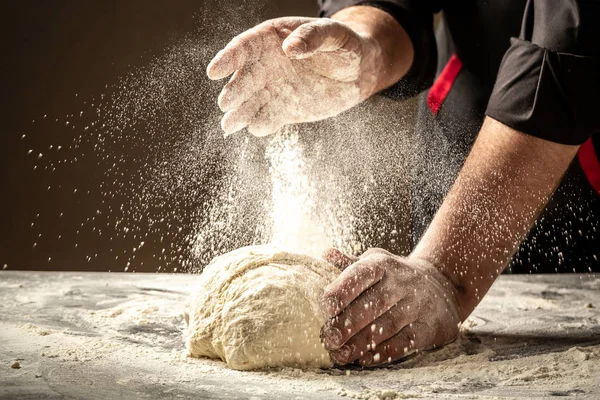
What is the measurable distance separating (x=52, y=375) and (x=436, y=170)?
1.70 metres

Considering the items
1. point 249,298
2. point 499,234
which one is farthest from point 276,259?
point 499,234

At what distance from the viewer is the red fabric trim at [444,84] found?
238cm

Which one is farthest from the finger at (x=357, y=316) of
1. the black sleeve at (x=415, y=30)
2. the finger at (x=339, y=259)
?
the black sleeve at (x=415, y=30)

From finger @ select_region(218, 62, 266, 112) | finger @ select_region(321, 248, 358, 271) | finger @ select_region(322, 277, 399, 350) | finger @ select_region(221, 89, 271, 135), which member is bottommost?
finger @ select_region(321, 248, 358, 271)

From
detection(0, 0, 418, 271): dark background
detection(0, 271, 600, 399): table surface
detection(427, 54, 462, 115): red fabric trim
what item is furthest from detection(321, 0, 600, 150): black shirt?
detection(0, 0, 418, 271): dark background

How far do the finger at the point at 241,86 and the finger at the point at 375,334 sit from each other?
644 millimetres

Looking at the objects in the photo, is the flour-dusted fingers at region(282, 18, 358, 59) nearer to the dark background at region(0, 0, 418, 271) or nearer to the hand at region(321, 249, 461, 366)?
the hand at region(321, 249, 461, 366)

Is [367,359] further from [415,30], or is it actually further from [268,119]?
[415,30]

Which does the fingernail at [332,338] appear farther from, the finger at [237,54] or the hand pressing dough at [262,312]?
the finger at [237,54]

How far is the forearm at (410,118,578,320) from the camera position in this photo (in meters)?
1.54

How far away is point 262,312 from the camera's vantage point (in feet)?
4.47

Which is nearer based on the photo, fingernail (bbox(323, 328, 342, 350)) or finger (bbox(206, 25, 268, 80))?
fingernail (bbox(323, 328, 342, 350))

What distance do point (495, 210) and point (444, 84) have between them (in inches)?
37.4

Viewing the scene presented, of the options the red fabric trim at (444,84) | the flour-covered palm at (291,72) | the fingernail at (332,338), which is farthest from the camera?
the red fabric trim at (444,84)
